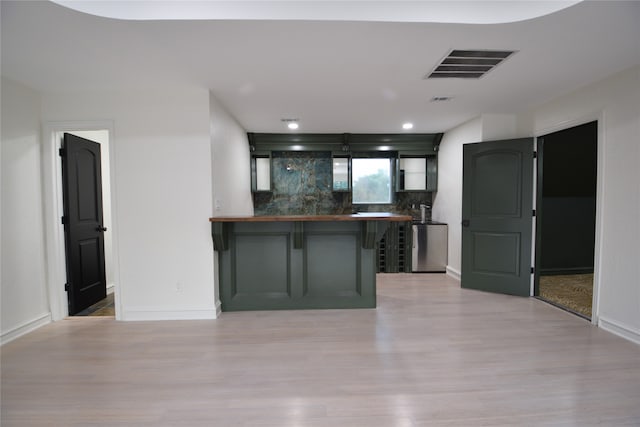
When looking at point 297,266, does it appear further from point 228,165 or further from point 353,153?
point 353,153

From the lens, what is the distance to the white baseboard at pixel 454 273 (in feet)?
15.1

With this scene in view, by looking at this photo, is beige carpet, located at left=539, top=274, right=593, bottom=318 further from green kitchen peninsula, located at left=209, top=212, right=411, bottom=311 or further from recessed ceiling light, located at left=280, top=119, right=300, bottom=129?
recessed ceiling light, located at left=280, top=119, right=300, bottom=129

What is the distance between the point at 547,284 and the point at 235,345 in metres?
4.58

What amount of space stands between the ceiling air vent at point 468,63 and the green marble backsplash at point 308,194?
2980 millimetres

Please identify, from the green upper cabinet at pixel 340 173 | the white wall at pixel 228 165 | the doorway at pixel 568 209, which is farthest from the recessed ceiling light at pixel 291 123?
the doorway at pixel 568 209

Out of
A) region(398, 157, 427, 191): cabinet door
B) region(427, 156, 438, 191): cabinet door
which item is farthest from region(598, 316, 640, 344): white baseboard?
region(398, 157, 427, 191): cabinet door

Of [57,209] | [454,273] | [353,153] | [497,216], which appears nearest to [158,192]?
[57,209]

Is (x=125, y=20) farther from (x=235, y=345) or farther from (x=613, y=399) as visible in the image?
(x=613, y=399)

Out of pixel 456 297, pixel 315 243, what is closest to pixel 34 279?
pixel 315 243

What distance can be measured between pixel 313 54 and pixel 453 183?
342 centimetres

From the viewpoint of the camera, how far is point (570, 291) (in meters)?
3.98

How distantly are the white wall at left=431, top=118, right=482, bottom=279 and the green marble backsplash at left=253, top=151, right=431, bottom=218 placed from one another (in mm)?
551

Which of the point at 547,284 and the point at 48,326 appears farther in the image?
the point at 547,284

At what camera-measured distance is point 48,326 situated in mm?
2990
